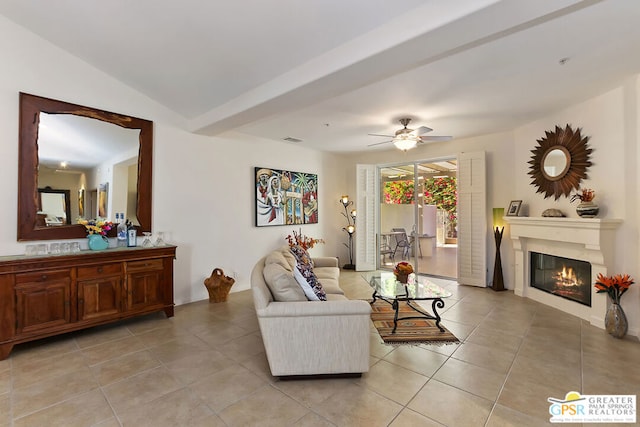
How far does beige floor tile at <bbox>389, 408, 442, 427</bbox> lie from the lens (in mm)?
1792

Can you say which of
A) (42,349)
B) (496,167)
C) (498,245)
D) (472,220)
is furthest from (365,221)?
(42,349)

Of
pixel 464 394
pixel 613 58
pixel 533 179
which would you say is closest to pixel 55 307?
pixel 464 394

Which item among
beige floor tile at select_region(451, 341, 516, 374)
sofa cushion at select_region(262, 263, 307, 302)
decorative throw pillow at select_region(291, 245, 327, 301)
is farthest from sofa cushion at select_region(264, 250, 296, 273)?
beige floor tile at select_region(451, 341, 516, 374)

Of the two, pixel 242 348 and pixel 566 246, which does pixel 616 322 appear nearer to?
pixel 566 246

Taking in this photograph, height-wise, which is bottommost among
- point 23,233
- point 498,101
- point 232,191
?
point 23,233

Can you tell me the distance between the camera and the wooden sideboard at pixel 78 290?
2.66 m

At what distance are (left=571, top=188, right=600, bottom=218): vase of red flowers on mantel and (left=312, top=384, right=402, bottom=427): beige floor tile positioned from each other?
3.34 meters

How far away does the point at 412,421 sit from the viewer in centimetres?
183

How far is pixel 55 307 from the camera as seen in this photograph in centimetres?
287

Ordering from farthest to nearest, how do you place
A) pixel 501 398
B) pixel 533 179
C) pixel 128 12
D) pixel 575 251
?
pixel 533 179
pixel 575 251
pixel 128 12
pixel 501 398

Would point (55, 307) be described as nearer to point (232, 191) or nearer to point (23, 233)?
point (23, 233)

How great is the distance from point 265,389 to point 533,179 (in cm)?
479

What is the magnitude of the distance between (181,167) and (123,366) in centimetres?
269

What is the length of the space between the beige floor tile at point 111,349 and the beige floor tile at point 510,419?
3.06 m
